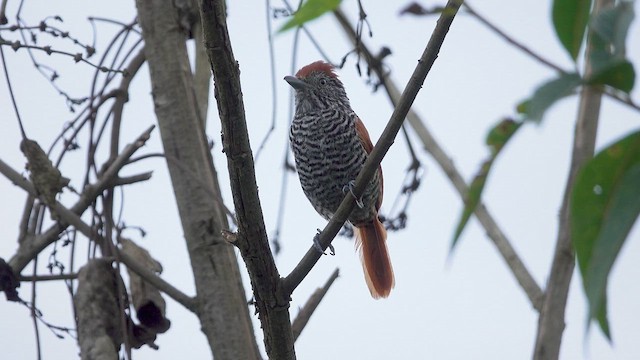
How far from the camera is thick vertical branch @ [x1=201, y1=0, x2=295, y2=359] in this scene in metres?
2.23

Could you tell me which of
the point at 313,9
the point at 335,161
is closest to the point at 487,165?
the point at 313,9

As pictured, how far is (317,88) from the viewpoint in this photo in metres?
4.98

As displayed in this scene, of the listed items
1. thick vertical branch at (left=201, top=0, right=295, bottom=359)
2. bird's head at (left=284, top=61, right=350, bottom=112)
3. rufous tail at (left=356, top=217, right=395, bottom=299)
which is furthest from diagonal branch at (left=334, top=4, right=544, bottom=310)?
rufous tail at (left=356, top=217, right=395, bottom=299)

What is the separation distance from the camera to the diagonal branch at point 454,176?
2941 mm

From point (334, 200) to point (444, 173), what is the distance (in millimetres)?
1310

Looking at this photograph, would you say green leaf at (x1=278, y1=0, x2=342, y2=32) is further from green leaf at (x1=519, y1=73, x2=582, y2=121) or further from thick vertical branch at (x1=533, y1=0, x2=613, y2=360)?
thick vertical branch at (x1=533, y1=0, x2=613, y2=360)

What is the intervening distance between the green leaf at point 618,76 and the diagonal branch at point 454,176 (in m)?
1.63

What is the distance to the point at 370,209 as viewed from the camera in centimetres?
474

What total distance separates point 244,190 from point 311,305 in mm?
922

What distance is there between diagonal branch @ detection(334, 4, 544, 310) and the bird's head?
2.83 feet

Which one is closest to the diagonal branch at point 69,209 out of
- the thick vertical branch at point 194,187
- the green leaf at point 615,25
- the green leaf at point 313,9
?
the thick vertical branch at point 194,187

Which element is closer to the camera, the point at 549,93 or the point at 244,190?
the point at 549,93

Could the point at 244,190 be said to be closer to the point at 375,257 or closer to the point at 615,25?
the point at 615,25

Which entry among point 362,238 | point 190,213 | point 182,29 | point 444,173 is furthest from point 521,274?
point 362,238
